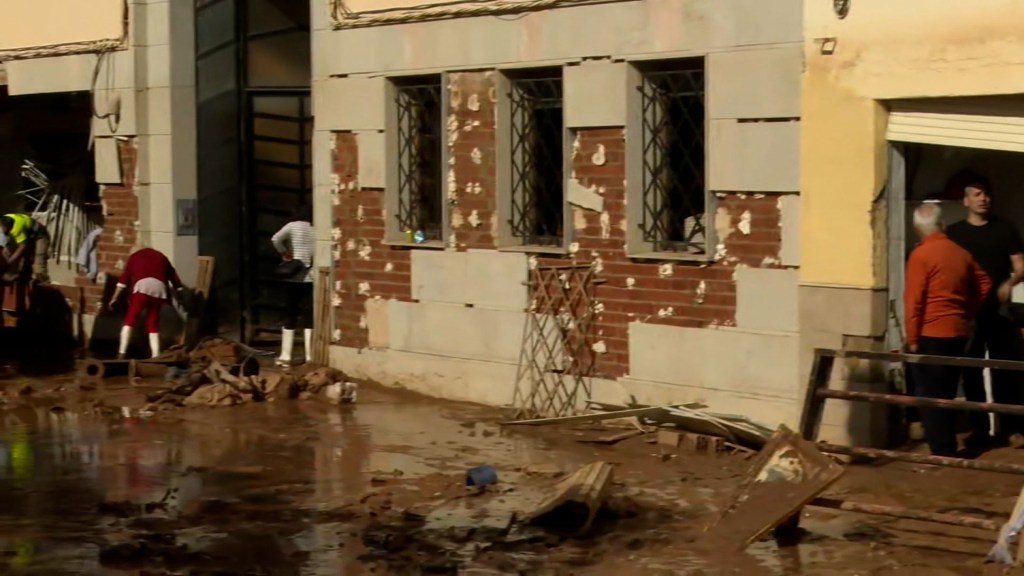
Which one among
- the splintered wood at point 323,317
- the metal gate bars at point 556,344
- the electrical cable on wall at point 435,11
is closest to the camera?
the metal gate bars at point 556,344

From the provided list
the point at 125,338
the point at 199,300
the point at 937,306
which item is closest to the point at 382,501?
the point at 937,306

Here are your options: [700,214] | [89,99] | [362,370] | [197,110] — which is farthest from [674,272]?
[89,99]

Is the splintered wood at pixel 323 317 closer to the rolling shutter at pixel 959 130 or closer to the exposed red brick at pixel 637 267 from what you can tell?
the exposed red brick at pixel 637 267

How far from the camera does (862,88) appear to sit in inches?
426

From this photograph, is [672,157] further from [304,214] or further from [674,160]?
[304,214]

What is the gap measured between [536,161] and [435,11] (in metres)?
1.63

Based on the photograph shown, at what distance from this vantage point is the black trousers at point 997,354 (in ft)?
35.7

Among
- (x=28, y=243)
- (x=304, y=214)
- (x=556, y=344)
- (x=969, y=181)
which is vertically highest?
(x=969, y=181)

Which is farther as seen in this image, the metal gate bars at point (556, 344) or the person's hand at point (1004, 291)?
the metal gate bars at point (556, 344)

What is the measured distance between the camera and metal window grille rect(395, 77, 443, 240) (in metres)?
14.5

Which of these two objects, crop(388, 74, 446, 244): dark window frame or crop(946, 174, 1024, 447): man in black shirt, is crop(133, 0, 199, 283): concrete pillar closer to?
crop(388, 74, 446, 244): dark window frame

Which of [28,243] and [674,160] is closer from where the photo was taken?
[674,160]

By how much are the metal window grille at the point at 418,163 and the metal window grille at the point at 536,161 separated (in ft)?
3.69

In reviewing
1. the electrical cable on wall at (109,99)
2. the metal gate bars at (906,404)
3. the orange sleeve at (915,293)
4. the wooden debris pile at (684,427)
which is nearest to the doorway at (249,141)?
the electrical cable on wall at (109,99)
